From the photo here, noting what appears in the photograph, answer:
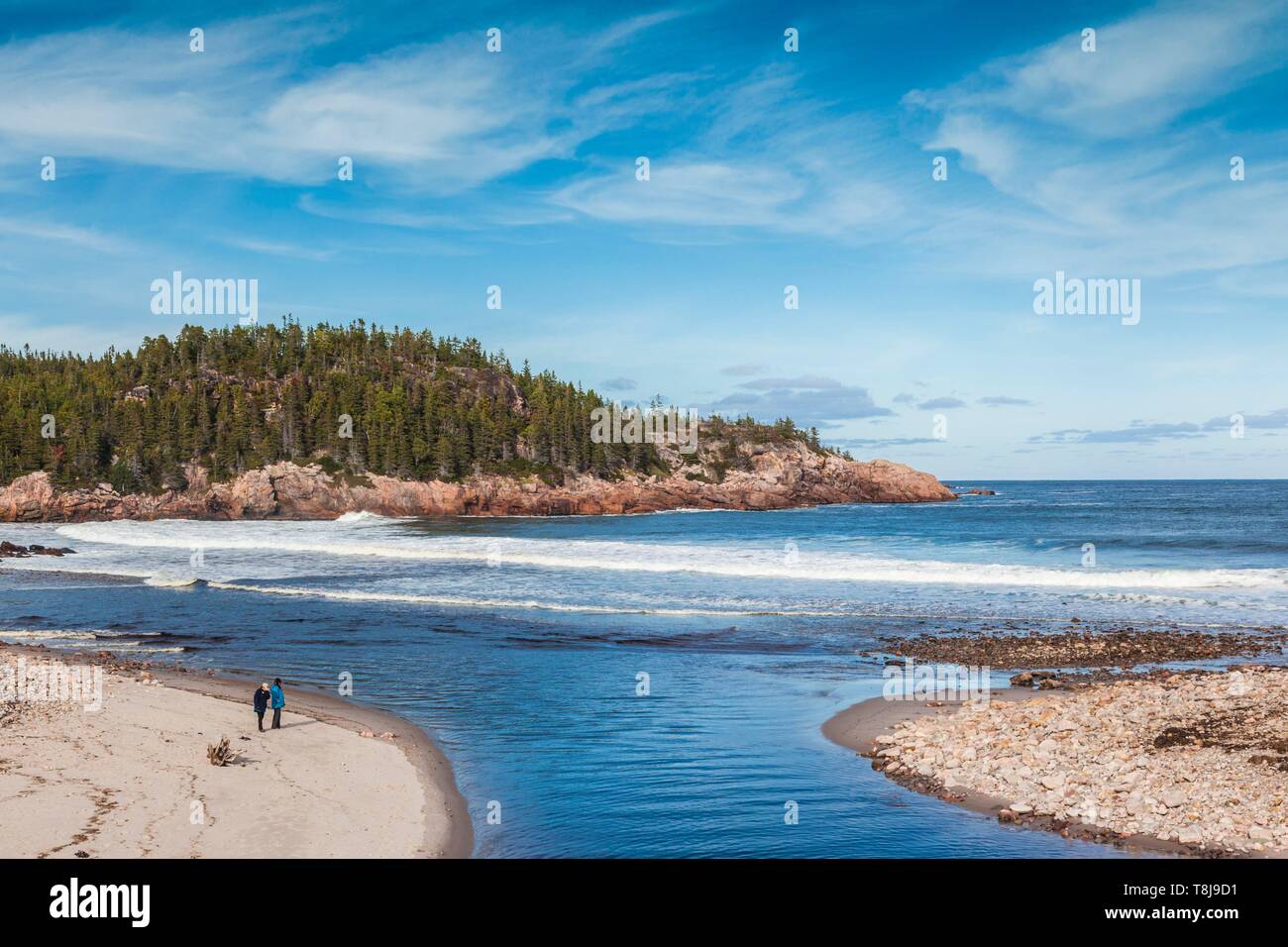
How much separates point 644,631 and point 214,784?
59.7ft

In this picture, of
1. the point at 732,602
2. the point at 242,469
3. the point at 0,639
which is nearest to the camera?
the point at 0,639

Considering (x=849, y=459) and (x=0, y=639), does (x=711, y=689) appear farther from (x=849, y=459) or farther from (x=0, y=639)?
(x=849, y=459)

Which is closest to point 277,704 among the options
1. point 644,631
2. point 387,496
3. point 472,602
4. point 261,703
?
point 261,703

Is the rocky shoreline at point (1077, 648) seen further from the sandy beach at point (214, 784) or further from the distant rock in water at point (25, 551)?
the distant rock in water at point (25, 551)

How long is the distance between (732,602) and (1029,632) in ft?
40.1

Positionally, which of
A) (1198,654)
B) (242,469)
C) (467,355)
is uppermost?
(467,355)

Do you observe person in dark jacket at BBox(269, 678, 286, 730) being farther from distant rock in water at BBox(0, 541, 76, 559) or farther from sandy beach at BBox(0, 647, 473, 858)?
distant rock in water at BBox(0, 541, 76, 559)

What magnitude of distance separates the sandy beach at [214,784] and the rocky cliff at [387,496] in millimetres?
96521

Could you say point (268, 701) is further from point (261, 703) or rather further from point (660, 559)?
point (660, 559)

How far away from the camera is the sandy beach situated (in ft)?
36.4

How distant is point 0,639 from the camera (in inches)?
1118

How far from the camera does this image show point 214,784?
1360 cm

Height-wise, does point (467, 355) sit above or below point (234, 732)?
above
